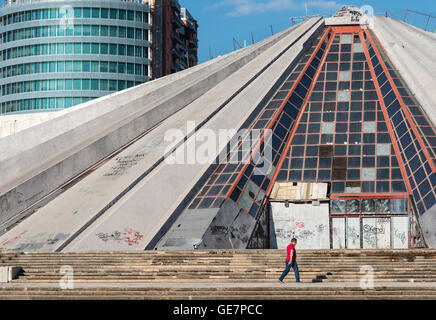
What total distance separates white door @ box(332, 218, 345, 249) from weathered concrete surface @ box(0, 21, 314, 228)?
37.8 ft

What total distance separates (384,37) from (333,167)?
12189mm

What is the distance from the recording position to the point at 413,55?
37.8 m

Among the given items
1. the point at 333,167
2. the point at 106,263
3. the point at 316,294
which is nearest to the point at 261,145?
the point at 333,167

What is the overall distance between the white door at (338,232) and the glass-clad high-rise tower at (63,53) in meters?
49.0

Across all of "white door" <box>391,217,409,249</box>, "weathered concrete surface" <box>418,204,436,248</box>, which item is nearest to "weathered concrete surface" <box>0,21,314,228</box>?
"white door" <box>391,217,409,249</box>

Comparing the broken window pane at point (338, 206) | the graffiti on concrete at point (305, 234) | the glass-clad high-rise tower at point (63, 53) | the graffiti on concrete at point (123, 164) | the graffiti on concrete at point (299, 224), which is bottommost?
the graffiti on concrete at point (305, 234)

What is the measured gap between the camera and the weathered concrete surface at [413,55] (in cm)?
3388

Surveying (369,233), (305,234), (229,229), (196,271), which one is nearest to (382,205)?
(369,233)

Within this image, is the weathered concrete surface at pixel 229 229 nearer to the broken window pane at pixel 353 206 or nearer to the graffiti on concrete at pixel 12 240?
the broken window pane at pixel 353 206

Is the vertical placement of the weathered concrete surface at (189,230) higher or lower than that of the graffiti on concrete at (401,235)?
higher

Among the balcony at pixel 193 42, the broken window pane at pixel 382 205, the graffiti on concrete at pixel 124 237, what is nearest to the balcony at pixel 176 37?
the balcony at pixel 193 42

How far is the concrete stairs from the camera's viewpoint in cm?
1700

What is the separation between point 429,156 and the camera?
97.6 ft

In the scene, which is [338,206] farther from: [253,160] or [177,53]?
[177,53]
